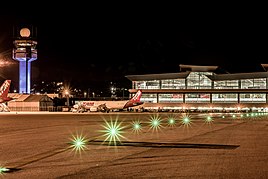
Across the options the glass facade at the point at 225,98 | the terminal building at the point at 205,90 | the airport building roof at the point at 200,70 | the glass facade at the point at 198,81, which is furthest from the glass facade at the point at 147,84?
the glass facade at the point at 225,98

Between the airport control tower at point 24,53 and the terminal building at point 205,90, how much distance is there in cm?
2992

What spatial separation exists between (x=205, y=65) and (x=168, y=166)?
108469 mm

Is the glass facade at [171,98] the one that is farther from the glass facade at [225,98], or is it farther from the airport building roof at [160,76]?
the glass facade at [225,98]

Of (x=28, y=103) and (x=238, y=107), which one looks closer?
(x=28, y=103)

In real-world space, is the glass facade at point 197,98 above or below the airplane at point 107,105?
above

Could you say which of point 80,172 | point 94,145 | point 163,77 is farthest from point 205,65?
point 80,172

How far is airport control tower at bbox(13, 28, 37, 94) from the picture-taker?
119 m

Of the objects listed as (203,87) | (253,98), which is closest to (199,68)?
(203,87)

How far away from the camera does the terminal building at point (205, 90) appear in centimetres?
10794

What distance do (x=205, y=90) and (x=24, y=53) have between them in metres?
51.0

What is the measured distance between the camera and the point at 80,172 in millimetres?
13195

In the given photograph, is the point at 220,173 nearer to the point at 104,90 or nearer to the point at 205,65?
the point at 205,65

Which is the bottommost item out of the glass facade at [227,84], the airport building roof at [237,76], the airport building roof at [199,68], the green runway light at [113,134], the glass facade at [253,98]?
the green runway light at [113,134]

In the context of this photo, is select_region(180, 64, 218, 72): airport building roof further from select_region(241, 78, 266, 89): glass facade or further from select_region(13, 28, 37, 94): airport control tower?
select_region(13, 28, 37, 94): airport control tower
